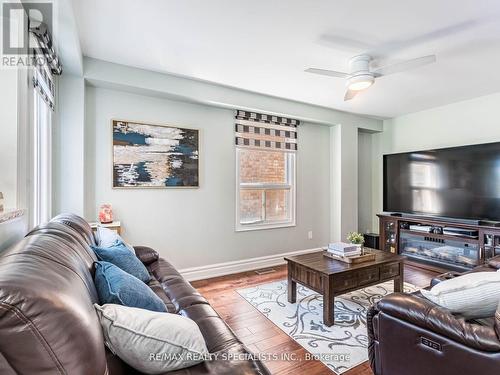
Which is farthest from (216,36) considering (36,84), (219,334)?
(219,334)

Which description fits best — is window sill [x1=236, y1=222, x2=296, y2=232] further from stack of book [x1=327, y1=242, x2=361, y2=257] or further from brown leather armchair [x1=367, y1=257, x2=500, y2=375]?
brown leather armchair [x1=367, y1=257, x2=500, y2=375]

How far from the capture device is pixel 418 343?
Result: 1293 millimetres

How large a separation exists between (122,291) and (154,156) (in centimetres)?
229

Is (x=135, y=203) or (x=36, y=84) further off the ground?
(x=36, y=84)

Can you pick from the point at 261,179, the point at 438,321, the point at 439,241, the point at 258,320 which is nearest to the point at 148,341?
the point at 438,321

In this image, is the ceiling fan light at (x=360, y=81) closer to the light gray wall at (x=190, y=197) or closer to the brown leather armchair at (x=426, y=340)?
the light gray wall at (x=190, y=197)

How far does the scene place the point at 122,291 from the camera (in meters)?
1.17

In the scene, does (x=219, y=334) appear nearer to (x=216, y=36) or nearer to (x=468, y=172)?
(x=216, y=36)

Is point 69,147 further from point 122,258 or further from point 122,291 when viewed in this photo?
point 122,291

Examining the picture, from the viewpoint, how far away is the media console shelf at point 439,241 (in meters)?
3.34

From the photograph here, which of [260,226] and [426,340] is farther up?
[260,226]

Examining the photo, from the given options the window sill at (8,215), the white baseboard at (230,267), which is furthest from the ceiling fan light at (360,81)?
the window sill at (8,215)

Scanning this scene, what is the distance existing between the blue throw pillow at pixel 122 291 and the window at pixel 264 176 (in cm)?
257

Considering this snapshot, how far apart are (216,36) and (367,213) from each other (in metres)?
4.25
